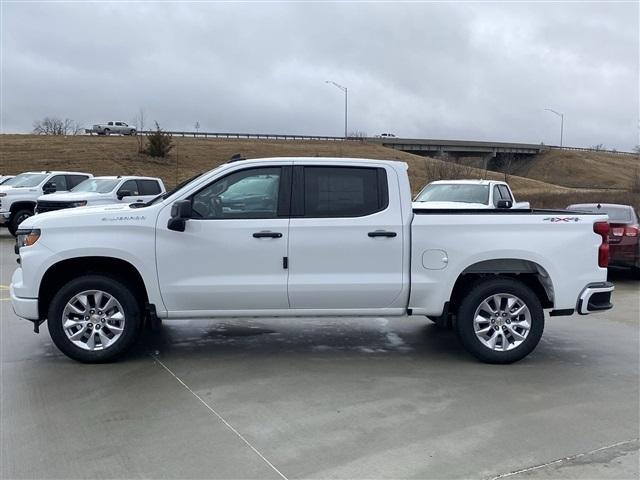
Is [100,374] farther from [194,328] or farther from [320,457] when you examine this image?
[320,457]

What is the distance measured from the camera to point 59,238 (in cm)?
575

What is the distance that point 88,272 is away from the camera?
5.98 metres

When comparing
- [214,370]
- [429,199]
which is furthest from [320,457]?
[429,199]

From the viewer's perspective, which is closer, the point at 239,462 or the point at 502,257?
the point at 239,462

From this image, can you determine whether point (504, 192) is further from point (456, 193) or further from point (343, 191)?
point (343, 191)

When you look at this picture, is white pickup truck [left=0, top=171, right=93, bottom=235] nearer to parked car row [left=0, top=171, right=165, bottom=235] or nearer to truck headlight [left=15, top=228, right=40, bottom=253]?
parked car row [left=0, top=171, right=165, bottom=235]

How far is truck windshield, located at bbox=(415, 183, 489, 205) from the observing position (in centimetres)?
1427

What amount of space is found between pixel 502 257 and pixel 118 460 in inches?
153

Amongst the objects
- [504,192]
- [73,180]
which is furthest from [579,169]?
[73,180]

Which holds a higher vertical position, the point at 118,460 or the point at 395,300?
the point at 395,300

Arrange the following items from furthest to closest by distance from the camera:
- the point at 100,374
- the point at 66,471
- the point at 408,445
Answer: the point at 100,374, the point at 408,445, the point at 66,471

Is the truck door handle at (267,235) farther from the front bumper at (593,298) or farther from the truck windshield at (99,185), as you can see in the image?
the truck windshield at (99,185)

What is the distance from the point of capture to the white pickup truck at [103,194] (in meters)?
15.9

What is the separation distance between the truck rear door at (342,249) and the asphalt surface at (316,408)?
0.68 meters
